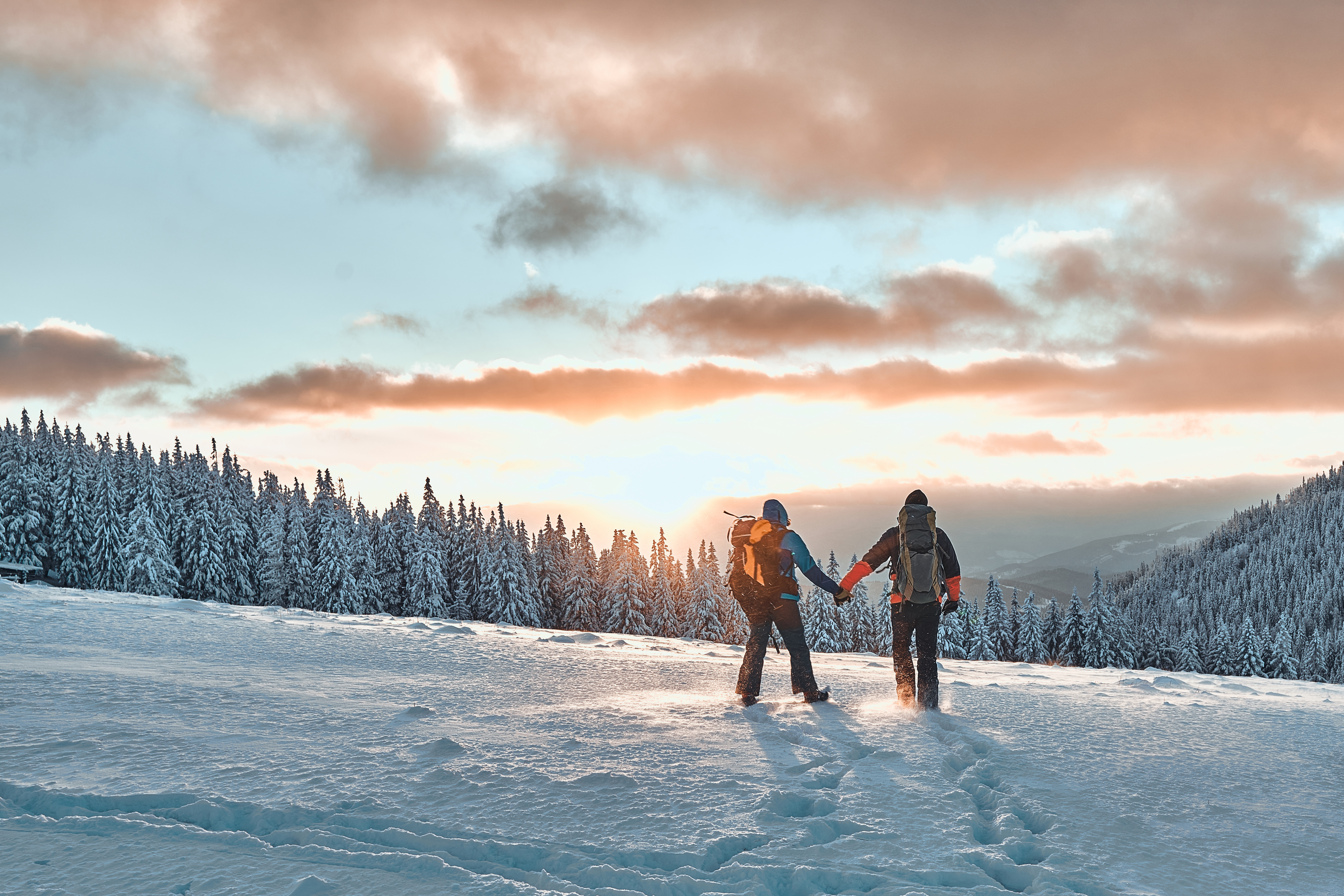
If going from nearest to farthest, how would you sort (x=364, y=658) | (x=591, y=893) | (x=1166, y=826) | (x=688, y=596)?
(x=591, y=893)
(x=1166, y=826)
(x=364, y=658)
(x=688, y=596)

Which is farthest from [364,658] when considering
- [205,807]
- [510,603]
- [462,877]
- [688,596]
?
[688,596]

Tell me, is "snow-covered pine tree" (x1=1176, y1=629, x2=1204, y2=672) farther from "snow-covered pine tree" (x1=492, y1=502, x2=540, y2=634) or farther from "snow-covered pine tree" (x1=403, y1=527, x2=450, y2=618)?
"snow-covered pine tree" (x1=403, y1=527, x2=450, y2=618)

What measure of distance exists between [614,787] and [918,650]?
4.64m

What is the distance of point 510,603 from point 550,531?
17.3 meters

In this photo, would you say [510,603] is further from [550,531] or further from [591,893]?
[591,893]

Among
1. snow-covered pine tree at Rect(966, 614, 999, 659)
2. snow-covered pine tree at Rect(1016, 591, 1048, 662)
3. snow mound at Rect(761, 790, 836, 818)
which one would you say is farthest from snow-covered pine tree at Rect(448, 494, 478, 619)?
snow mound at Rect(761, 790, 836, 818)

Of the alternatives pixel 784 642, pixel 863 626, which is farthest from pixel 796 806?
pixel 863 626

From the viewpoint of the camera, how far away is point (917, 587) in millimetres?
8648

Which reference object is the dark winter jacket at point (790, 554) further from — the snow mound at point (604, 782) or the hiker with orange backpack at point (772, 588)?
the snow mound at point (604, 782)

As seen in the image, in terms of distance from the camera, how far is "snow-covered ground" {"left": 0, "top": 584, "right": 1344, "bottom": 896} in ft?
12.6

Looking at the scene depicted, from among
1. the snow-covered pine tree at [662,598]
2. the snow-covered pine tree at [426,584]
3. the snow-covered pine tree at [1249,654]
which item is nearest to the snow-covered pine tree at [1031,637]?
the snow-covered pine tree at [1249,654]

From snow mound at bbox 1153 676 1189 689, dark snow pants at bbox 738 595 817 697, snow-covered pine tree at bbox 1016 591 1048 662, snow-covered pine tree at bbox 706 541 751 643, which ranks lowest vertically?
snow-covered pine tree at bbox 1016 591 1048 662

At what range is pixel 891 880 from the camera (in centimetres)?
380

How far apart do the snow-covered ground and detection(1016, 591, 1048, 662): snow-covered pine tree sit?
7703 cm
